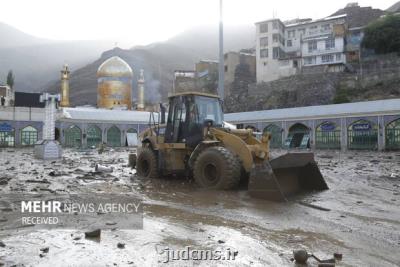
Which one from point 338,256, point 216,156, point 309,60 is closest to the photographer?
point 338,256

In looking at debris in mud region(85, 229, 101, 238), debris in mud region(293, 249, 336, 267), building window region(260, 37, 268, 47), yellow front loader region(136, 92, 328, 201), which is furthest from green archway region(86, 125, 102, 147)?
debris in mud region(293, 249, 336, 267)

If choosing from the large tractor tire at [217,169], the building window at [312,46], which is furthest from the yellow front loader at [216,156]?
the building window at [312,46]

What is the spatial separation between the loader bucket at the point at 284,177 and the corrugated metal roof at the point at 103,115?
1343 inches

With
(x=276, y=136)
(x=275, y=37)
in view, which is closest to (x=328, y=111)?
(x=276, y=136)

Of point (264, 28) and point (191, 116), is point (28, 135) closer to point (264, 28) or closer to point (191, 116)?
point (191, 116)

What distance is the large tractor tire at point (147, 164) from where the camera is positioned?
909 centimetres

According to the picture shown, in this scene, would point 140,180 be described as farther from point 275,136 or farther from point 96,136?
point 96,136

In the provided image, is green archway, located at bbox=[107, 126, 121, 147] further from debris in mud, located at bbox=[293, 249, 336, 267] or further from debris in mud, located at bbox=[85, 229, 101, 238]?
debris in mud, located at bbox=[293, 249, 336, 267]

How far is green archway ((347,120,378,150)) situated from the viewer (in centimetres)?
2895

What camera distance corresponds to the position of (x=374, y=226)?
4461 mm

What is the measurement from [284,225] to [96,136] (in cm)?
3698

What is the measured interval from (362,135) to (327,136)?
3118mm

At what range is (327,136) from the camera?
31969 mm

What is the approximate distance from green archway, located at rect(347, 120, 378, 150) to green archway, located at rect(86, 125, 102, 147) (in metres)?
25.9
